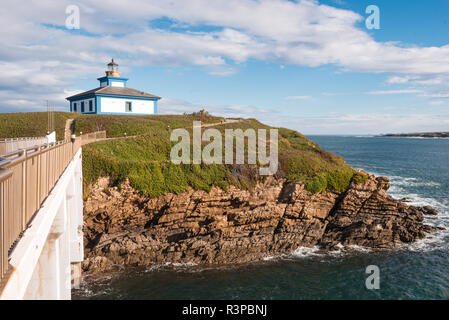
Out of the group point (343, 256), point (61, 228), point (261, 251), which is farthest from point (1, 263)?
point (343, 256)

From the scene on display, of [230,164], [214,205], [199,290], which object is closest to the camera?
[199,290]

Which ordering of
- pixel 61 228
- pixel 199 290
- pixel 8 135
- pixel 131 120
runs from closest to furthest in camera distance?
pixel 61 228 < pixel 199 290 < pixel 8 135 < pixel 131 120

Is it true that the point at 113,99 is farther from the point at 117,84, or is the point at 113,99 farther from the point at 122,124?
the point at 122,124

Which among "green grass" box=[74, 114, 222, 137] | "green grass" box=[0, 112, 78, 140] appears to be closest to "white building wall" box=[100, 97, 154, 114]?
"green grass" box=[74, 114, 222, 137]

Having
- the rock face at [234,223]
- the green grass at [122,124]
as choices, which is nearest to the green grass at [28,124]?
the green grass at [122,124]

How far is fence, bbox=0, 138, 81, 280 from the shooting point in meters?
4.10

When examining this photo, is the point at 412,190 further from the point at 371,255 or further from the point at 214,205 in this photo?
the point at 214,205

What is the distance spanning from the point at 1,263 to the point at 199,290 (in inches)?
732

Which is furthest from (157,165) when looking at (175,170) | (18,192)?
(18,192)

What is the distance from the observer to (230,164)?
31734mm

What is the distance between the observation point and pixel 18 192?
514 centimetres

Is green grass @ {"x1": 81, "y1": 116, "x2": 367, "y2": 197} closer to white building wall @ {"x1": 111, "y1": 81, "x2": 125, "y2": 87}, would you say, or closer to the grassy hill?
the grassy hill
